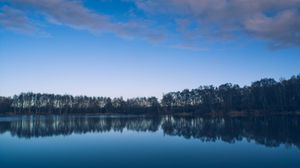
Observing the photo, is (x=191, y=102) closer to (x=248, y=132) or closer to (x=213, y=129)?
(x=213, y=129)

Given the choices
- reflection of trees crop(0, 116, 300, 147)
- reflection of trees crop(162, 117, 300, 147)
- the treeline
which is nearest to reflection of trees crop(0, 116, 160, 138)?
reflection of trees crop(0, 116, 300, 147)

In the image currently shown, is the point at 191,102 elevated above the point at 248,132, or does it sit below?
above

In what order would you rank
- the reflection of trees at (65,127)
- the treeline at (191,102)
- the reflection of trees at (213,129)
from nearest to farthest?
the reflection of trees at (213,129), the reflection of trees at (65,127), the treeline at (191,102)

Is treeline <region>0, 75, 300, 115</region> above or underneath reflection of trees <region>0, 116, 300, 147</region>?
above

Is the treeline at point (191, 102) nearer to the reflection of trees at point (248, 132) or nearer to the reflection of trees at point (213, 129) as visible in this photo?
the reflection of trees at point (213, 129)

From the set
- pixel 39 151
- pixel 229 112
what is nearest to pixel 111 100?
pixel 229 112

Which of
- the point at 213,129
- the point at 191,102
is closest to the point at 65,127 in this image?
the point at 213,129

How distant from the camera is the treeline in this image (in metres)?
96.9

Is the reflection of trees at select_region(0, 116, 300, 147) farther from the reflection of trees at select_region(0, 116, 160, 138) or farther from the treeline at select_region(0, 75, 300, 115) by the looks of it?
the treeline at select_region(0, 75, 300, 115)

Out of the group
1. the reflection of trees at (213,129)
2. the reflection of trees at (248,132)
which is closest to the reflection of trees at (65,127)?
the reflection of trees at (213,129)

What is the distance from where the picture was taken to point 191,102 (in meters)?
140

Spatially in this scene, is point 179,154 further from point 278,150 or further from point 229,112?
point 229,112

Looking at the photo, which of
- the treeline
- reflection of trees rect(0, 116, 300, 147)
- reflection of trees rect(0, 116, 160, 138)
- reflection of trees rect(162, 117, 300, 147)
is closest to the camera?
reflection of trees rect(162, 117, 300, 147)

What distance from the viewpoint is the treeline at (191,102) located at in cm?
9694
